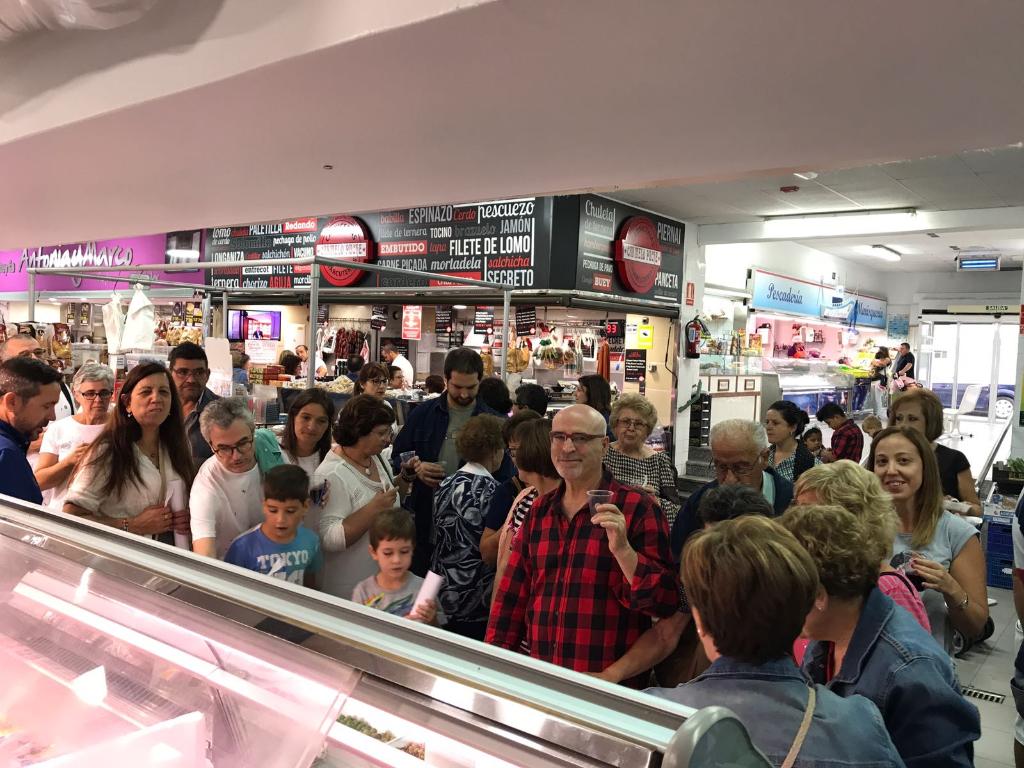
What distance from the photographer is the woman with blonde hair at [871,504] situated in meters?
2.11

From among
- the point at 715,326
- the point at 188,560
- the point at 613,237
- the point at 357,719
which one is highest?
the point at 613,237

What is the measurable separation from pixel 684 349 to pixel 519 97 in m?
8.52

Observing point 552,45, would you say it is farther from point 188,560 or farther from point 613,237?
point 613,237

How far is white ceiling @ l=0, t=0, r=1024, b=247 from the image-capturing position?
61.3 inches

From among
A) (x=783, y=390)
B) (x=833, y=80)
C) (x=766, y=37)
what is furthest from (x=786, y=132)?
(x=783, y=390)

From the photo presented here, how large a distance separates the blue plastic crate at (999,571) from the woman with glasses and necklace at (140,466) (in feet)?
23.4

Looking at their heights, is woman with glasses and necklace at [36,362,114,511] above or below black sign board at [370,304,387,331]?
below

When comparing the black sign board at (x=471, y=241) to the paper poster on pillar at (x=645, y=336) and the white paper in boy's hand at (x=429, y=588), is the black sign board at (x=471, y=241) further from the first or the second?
the white paper in boy's hand at (x=429, y=588)

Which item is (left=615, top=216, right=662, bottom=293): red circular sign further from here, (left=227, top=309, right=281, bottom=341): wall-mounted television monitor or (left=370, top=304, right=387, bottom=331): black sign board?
(left=227, top=309, right=281, bottom=341): wall-mounted television monitor

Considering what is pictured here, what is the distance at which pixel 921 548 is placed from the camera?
9.23 ft

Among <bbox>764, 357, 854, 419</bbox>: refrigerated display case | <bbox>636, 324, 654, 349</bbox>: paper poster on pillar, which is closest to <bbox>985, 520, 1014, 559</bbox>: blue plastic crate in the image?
<bbox>636, 324, 654, 349</bbox>: paper poster on pillar

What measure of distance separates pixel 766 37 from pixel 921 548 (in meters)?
2.05

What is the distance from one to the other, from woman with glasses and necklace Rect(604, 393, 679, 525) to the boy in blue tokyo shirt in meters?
2.15

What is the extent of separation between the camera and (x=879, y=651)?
1.73 m
